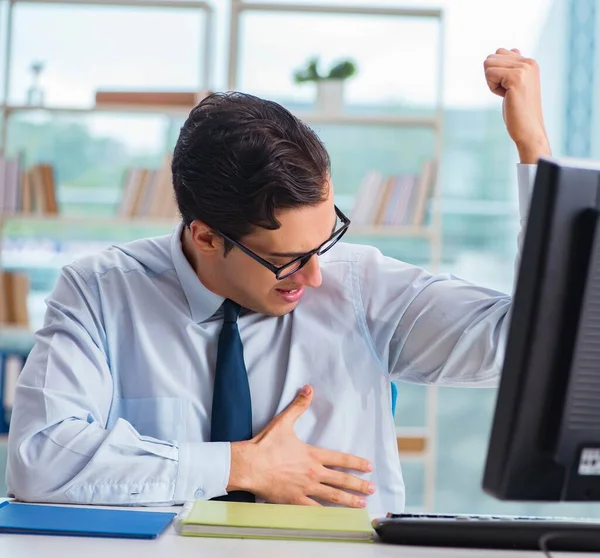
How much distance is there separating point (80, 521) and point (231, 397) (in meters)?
0.42

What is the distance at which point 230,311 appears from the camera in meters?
1.62

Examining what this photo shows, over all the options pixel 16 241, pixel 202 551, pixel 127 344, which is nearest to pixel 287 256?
pixel 127 344

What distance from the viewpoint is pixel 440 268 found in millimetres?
3826

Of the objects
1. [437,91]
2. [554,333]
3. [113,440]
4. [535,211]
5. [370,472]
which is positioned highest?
[437,91]

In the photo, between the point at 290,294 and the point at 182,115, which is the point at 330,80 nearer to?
the point at 182,115

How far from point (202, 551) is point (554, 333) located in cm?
48

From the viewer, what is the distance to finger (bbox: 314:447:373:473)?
1.46 metres

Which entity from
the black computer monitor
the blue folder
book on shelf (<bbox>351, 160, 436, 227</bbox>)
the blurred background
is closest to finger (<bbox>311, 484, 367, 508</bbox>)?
the blue folder

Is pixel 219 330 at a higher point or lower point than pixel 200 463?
higher

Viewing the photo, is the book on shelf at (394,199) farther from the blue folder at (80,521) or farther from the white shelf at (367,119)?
the blue folder at (80,521)

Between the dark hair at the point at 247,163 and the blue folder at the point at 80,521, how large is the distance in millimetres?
545

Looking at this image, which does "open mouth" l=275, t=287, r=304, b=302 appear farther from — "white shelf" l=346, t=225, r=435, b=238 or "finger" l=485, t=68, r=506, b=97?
"white shelf" l=346, t=225, r=435, b=238

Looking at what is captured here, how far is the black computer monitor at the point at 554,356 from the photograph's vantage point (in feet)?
2.87

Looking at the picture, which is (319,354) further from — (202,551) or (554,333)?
(554,333)
